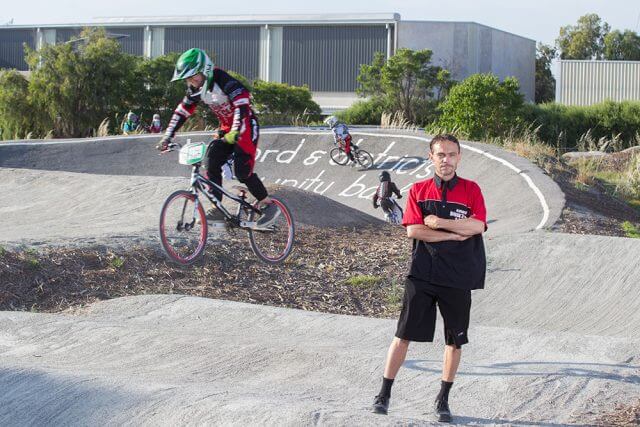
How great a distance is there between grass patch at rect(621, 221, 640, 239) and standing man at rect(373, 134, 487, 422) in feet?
34.2

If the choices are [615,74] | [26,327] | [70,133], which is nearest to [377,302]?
[26,327]

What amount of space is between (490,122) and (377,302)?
14628mm

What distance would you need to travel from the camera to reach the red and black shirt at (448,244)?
5281 mm

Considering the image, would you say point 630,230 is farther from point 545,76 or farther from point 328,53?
point 545,76

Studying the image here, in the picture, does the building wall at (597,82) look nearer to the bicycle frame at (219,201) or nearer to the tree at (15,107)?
the tree at (15,107)

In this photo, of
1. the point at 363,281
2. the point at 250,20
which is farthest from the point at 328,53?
the point at 363,281

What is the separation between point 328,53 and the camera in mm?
53906

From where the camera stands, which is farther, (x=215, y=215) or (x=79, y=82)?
(x=79, y=82)

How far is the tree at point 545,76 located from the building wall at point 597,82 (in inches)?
717

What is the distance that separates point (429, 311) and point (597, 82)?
49.4 m

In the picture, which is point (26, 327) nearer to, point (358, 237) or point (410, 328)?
point (410, 328)

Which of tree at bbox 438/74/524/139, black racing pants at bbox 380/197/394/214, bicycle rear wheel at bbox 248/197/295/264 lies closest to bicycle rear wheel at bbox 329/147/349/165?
tree at bbox 438/74/524/139

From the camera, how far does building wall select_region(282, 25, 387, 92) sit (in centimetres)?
5303

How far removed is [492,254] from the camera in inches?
470
